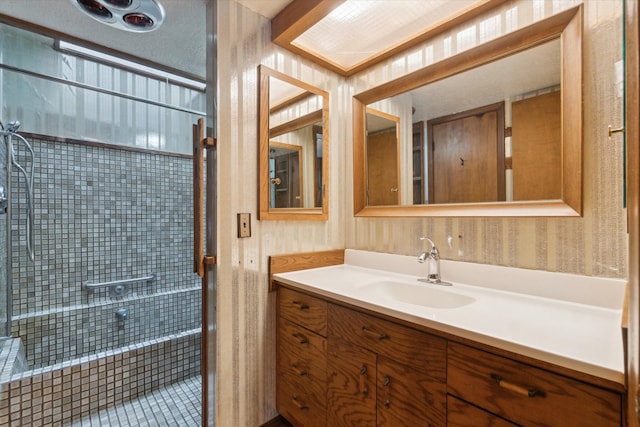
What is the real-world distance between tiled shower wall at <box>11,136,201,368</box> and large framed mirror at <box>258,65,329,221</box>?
1.53m

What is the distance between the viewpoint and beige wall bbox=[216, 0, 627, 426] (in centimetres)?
104

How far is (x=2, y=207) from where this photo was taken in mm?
1881

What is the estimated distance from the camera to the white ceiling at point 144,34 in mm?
1533

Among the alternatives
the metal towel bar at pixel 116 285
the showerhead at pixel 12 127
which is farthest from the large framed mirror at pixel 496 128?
the showerhead at pixel 12 127

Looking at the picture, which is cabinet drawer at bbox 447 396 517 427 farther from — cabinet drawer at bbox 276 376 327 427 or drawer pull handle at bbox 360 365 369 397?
cabinet drawer at bbox 276 376 327 427

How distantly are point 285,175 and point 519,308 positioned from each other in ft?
3.89

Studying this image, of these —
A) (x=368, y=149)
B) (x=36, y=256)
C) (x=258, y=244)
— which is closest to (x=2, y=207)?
(x=36, y=256)

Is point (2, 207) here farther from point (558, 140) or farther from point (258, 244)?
point (558, 140)

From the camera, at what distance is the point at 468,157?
54.6 inches

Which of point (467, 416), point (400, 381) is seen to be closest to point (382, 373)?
point (400, 381)

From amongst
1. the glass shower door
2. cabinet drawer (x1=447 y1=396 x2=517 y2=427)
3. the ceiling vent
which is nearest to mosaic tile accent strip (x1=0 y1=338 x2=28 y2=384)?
the glass shower door

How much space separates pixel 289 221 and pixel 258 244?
227mm

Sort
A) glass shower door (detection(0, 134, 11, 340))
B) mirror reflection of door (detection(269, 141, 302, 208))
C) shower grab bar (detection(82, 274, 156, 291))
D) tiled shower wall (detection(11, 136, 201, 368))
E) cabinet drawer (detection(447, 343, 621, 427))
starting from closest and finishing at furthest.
Answer: cabinet drawer (detection(447, 343, 621, 427))
mirror reflection of door (detection(269, 141, 302, 208))
glass shower door (detection(0, 134, 11, 340))
tiled shower wall (detection(11, 136, 201, 368))
shower grab bar (detection(82, 274, 156, 291))

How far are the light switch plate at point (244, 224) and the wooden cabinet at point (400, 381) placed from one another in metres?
0.35
